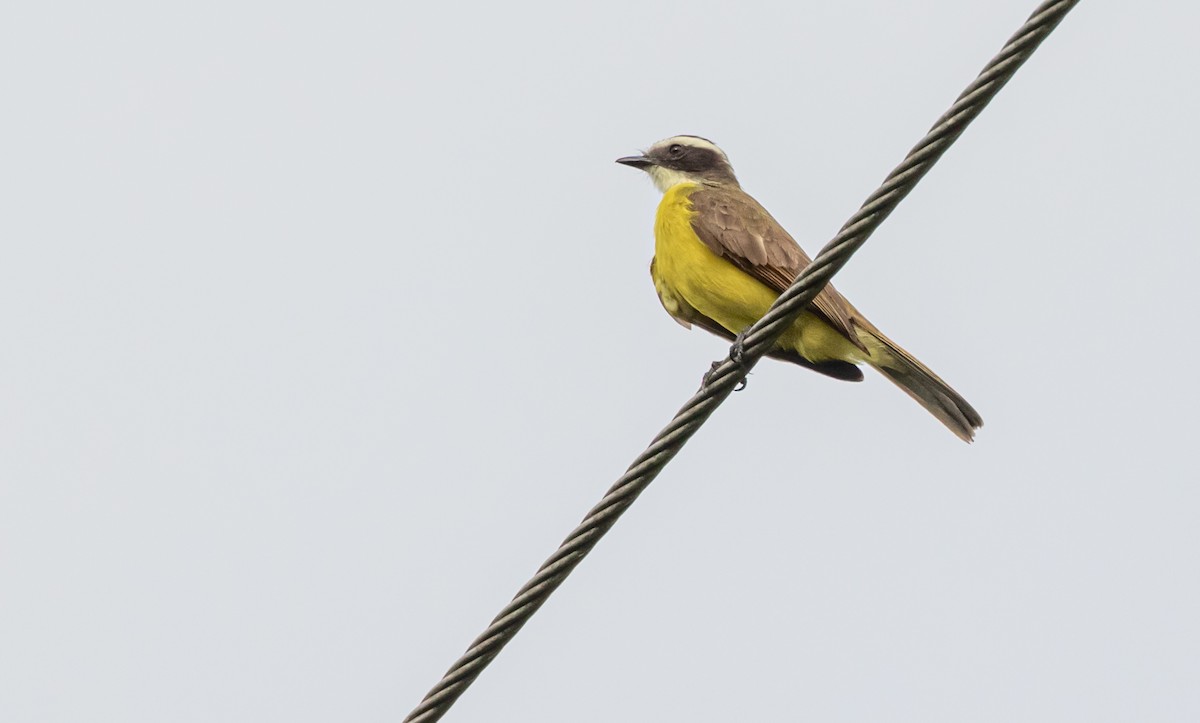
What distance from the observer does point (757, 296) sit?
7.52 meters

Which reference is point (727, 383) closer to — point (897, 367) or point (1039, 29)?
point (1039, 29)

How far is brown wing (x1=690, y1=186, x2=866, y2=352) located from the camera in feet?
23.9

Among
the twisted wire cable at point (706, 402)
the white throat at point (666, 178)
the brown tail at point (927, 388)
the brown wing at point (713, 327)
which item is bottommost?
the twisted wire cable at point (706, 402)

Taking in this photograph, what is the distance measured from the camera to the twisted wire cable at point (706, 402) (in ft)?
13.8

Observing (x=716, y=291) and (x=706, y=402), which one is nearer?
(x=706, y=402)

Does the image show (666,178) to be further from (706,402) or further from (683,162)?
(706,402)

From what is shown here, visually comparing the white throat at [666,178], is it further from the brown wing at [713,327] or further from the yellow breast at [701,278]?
the brown wing at [713,327]

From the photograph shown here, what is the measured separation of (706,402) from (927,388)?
327cm

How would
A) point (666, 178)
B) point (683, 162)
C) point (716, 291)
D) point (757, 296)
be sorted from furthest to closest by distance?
point (683, 162) → point (666, 178) → point (716, 291) → point (757, 296)

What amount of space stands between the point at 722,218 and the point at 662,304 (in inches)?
25.8

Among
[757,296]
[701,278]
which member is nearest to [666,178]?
[701,278]

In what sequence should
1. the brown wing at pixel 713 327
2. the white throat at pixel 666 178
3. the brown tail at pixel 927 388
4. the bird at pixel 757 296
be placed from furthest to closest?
the white throat at pixel 666 178, the brown wing at pixel 713 327, the brown tail at pixel 927 388, the bird at pixel 757 296

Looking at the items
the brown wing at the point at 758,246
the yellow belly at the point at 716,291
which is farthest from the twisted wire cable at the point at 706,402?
the yellow belly at the point at 716,291

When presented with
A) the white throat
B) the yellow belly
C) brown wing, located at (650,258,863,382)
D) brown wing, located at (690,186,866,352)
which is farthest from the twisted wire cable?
the white throat
